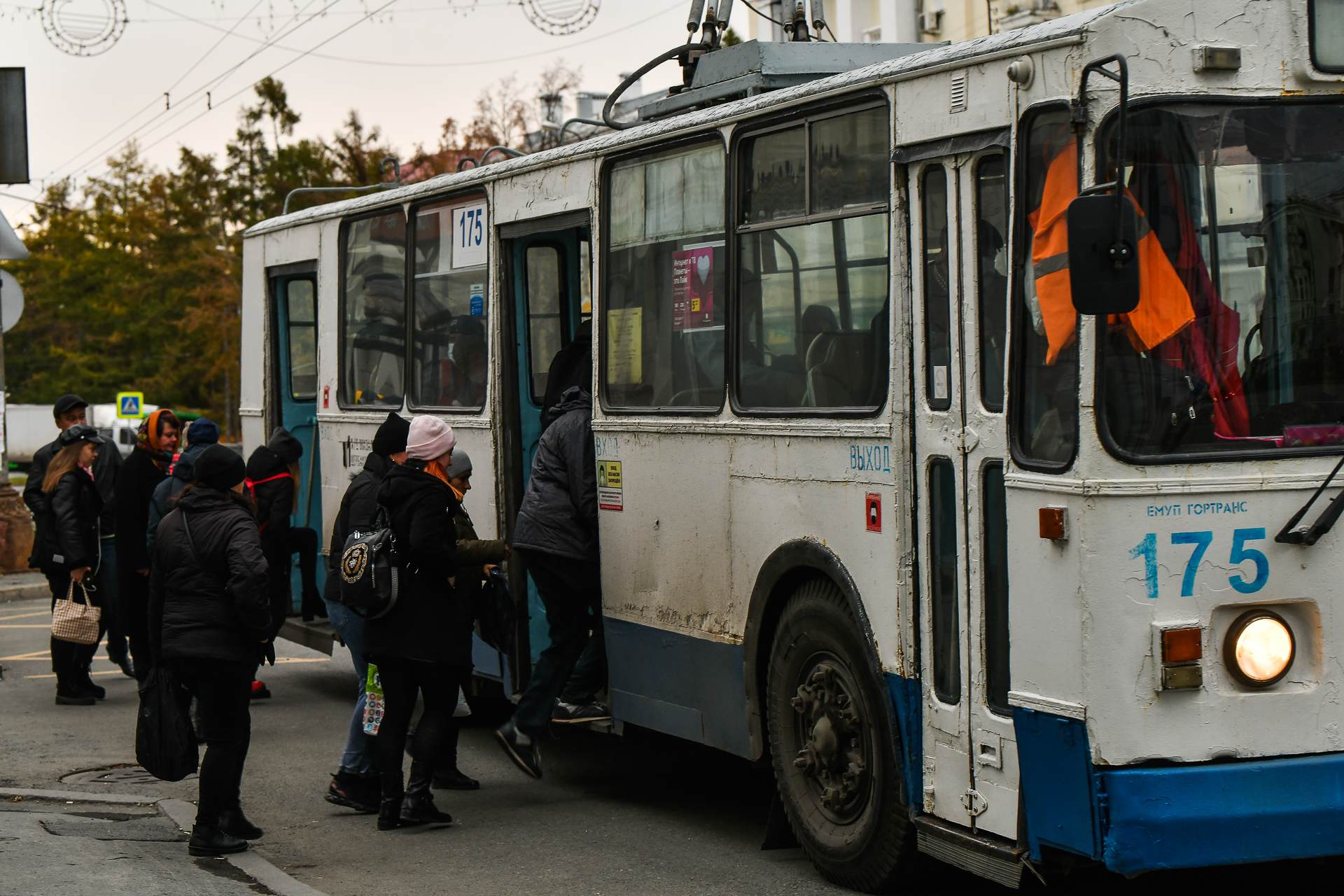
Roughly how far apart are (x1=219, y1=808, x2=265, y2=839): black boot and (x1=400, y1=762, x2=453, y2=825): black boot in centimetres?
61

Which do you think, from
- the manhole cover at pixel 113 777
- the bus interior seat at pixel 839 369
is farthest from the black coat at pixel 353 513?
the bus interior seat at pixel 839 369

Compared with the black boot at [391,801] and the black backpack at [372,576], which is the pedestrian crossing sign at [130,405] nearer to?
the black boot at [391,801]

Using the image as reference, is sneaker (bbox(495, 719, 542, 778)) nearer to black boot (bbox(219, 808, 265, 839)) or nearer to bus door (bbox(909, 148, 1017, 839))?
black boot (bbox(219, 808, 265, 839))

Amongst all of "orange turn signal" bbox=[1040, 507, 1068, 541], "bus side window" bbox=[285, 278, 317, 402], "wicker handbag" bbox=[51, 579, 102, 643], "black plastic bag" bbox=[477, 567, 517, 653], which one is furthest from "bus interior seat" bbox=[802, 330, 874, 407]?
"wicker handbag" bbox=[51, 579, 102, 643]

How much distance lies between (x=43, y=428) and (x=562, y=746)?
5647 cm

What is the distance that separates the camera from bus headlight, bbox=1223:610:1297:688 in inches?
197

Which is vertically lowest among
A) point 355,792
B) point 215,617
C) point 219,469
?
point 355,792

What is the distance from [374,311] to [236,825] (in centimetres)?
403

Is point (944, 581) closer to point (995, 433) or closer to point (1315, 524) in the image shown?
point (995, 433)

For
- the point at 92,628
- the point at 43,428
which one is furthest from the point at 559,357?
the point at 43,428

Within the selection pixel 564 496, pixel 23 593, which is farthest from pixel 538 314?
pixel 23 593

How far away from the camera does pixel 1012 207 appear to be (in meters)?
5.37

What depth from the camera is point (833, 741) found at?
20.9ft

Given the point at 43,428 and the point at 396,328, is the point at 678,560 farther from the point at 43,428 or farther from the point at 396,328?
the point at 43,428
